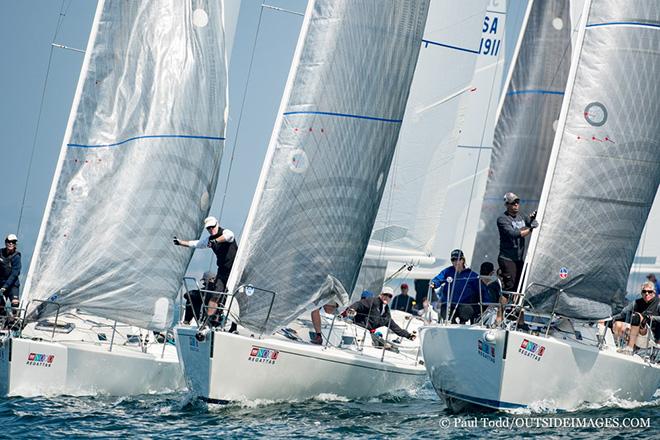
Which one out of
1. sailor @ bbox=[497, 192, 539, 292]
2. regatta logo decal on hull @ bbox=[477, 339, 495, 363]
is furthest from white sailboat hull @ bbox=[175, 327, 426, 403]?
sailor @ bbox=[497, 192, 539, 292]

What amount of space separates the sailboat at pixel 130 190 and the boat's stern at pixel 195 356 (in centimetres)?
148

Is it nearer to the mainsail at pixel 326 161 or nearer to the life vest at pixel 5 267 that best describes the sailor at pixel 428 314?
Answer: the mainsail at pixel 326 161

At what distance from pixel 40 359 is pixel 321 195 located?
13.3ft

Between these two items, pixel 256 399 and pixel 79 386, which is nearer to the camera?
pixel 256 399

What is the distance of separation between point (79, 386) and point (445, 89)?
28.6 ft

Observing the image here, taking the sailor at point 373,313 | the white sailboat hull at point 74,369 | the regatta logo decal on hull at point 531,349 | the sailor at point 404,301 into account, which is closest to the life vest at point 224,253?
the white sailboat hull at point 74,369

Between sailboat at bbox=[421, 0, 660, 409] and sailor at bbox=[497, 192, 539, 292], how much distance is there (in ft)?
0.94

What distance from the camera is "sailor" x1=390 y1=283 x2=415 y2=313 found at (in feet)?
83.1

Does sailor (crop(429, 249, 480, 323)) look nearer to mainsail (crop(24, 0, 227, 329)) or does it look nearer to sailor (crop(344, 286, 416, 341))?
sailor (crop(344, 286, 416, 341))

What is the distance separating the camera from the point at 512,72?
17.8 m

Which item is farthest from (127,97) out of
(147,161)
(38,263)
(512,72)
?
(512,72)

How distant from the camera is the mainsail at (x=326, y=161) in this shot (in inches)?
567

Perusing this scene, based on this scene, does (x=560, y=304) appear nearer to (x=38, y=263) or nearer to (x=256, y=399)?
(x=256, y=399)

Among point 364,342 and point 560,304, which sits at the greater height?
point 560,304
